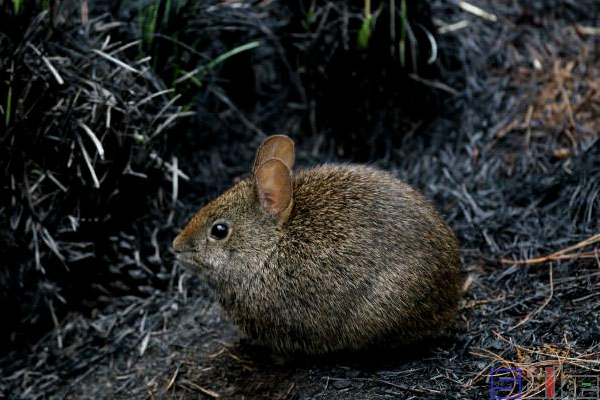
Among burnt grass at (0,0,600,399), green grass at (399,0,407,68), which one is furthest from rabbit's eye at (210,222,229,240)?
green grass at (399,0,407,68)

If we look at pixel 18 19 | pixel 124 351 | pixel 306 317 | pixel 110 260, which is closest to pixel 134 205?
pixel 110 260

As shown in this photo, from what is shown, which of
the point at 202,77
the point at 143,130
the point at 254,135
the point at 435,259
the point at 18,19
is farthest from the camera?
the point at 254,135

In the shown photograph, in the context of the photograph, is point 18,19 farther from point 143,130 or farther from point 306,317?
point 306,317

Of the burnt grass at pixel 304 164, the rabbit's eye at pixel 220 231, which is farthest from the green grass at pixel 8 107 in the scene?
the rabbit's eye at pixel 220 231

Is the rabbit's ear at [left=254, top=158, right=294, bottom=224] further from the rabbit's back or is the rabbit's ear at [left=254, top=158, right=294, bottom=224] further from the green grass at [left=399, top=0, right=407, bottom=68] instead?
the green grass at [left=399, top=0, right=407, bottom=68]

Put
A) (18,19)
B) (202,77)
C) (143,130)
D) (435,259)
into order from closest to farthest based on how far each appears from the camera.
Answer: (435,259), (18,19), (143,130), (202,77)

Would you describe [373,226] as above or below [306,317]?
above
